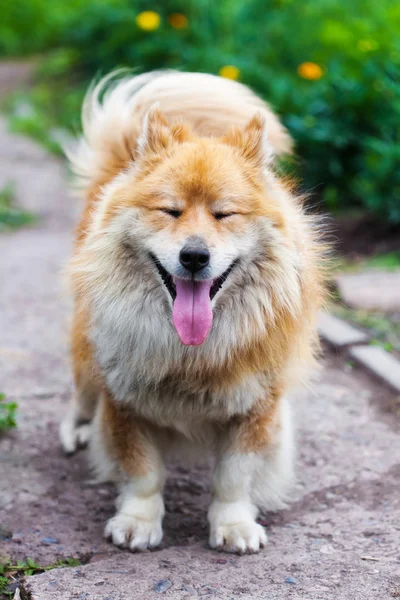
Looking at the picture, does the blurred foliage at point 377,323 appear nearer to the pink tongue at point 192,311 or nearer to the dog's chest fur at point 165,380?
the dog's chest fur at point 165,380

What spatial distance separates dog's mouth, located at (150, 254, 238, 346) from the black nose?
0.09 m

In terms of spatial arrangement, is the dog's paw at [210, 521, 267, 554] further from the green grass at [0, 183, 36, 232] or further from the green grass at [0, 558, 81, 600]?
the green grass at [0, 183, 36, 232]

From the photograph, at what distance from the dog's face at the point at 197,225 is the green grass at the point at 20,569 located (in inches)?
38.1

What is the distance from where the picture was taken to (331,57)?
27.3ft

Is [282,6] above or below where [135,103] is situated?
above

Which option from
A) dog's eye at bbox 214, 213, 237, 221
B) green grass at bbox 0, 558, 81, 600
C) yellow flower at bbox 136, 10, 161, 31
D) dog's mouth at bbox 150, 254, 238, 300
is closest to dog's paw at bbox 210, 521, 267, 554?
green grass at bbox 0, 558, 81, 600

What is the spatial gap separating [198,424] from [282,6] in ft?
28.2

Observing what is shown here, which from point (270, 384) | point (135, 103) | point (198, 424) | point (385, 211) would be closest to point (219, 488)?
point (198, 424)

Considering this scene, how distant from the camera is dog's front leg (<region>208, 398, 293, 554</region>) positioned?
3.19 metres

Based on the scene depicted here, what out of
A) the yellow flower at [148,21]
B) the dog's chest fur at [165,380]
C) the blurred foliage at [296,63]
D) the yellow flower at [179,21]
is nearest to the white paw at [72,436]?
the dog's chest fur at [165,380]

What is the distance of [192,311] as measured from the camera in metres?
2.86

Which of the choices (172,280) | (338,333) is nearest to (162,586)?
(172,280)

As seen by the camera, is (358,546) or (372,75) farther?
(372,75)

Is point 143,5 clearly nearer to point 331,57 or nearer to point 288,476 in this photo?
point 331,57
